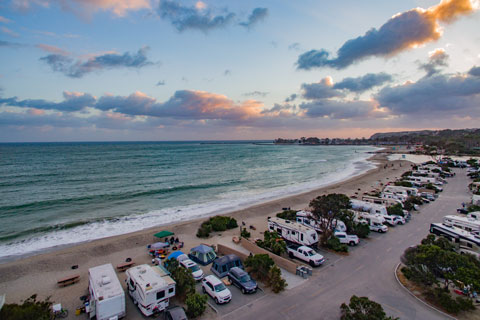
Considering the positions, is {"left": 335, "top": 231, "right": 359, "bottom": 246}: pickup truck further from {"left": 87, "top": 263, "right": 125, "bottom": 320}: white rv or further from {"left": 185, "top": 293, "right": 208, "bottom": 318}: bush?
{"left": 87, "top": 263, "right": 125, "bottom": 320}: white rv

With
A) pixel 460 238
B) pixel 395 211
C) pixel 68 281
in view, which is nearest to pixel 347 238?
pixel 460 238

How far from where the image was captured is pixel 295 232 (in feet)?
73.7

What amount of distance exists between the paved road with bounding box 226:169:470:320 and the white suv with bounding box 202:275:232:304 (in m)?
1.10

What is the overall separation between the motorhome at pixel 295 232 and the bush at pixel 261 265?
567cm

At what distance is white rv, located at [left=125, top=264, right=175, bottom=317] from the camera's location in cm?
1334

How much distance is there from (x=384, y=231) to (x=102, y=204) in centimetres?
4214

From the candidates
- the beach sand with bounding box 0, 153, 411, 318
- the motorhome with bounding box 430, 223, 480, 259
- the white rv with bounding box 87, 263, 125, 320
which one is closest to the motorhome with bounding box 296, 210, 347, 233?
the beach sand with bounding box 0, 153, 411, 318

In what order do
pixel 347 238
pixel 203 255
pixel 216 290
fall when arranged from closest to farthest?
pixel 216 290 → pixel 203 255 → pixel 347 238

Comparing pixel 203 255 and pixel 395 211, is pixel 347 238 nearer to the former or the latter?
pixel 395 211

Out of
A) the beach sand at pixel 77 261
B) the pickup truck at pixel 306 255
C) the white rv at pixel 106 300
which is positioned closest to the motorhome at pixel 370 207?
the beach sand at pixel 77 261

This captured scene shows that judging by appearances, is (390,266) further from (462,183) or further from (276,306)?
(462,183)

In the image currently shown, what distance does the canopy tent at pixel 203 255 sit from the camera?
2003 cm

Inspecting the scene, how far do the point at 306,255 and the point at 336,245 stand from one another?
384 cm

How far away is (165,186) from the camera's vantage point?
56.4 m
